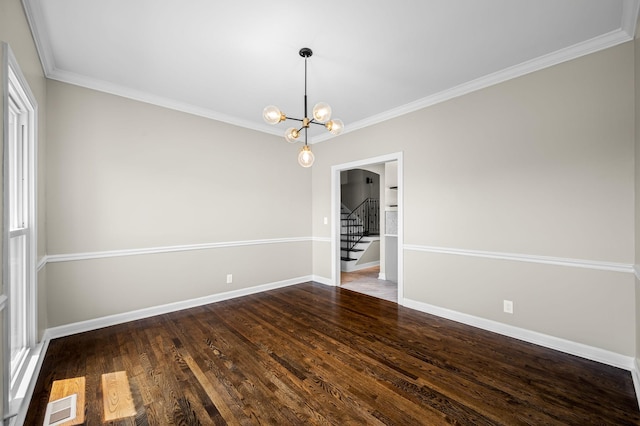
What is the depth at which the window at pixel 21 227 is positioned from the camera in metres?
2.07

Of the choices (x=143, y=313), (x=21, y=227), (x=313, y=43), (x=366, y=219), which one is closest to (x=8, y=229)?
(x=21, y=227)

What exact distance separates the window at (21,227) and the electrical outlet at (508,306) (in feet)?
13.9

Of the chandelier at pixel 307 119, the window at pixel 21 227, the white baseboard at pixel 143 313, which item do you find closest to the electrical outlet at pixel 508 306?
the chandelier at pixel 307 119

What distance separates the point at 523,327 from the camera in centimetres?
285

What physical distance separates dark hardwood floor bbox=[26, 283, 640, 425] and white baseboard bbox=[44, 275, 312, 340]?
0.11 meters

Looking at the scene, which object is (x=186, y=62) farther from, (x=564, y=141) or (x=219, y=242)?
(x=564, y=141)

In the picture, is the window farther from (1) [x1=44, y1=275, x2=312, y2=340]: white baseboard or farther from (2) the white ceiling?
(2) the white ceiling

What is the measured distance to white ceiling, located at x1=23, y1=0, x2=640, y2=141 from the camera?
2070 mm

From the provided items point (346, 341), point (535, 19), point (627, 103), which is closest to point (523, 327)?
point (346, 341)

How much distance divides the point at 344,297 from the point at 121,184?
11.1ft

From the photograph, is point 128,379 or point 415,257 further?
point 415,257

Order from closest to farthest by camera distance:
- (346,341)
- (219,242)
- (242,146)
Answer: (346,341) → (219,242) → (242,146)

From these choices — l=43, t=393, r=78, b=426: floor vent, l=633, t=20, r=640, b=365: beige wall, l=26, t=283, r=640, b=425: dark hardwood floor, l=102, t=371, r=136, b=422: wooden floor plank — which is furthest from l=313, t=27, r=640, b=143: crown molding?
→ l=43, t=393, r=78, b=426: floor vent

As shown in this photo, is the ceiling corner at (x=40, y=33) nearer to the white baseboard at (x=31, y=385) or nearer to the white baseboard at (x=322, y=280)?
the white baseboard at (x=31, y=385)
